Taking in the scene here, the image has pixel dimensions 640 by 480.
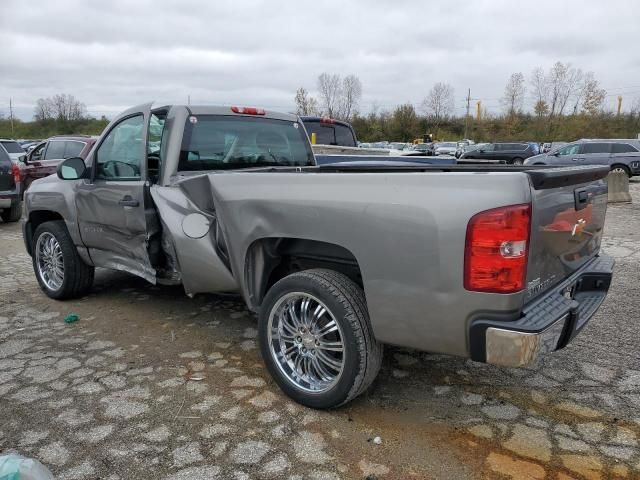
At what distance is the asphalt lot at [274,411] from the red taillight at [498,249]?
94 cm

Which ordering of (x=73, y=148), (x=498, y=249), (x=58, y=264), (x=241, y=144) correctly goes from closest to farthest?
1. (x=498, y=249)
2. (x=241, y=144)
3. (x=58, y=264)
4. (x=73, y=148)

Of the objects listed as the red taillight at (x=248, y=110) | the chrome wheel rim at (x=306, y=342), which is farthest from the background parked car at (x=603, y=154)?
the chrome wheel rim at (x=306, y=342)

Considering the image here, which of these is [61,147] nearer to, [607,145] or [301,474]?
[301,474]

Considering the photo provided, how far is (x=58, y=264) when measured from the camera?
205 inches

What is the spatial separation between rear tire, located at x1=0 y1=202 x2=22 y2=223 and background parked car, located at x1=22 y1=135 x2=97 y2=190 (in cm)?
136

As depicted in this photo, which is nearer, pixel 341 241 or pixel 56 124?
pixel 341 241

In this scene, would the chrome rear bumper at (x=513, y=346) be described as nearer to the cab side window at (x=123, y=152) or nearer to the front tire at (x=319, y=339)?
the front tire at (x=319, y=339)

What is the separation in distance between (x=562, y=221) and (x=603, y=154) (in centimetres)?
2125

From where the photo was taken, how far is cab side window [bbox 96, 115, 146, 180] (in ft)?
14.0

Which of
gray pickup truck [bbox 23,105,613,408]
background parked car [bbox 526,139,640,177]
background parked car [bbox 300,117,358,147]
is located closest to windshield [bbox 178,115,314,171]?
gray pickup truck [bbox 23,105,613,408]

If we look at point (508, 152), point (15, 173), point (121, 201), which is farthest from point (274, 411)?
point (508, 152)

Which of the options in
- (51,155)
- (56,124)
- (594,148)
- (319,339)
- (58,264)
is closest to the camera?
(319,339)

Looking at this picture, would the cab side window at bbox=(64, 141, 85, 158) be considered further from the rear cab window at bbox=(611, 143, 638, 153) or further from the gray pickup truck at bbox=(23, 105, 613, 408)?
the rear cab window at bbox=(611, 143, 638, 153)

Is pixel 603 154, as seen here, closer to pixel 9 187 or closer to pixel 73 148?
pixel 73 148
